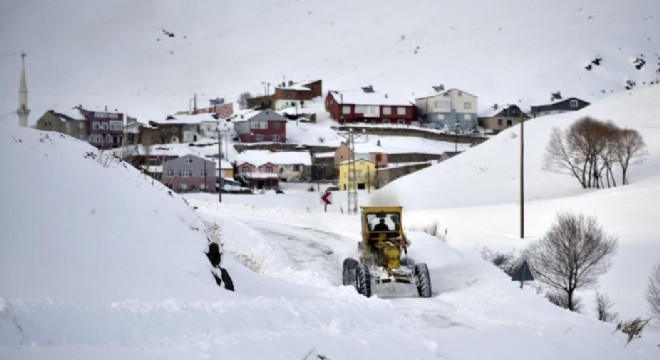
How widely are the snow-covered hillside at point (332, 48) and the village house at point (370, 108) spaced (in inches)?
625

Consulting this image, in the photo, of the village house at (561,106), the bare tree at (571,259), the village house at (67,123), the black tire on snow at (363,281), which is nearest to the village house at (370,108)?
the village house at (561,106)

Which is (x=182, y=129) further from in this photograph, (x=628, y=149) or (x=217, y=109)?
(x=628, y=149)

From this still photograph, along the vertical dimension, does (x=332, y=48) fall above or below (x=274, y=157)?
above

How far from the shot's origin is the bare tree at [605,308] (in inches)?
987

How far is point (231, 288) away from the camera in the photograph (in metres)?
11.6

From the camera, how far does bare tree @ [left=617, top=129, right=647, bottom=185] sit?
2177 inches

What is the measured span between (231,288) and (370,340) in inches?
105

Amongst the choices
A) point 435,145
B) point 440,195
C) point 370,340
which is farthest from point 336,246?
point 435,145

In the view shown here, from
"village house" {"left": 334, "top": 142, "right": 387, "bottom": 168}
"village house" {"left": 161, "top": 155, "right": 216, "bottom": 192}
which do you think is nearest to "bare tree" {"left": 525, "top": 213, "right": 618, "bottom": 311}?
"village house" {"left": 161, "top": 155, "right": 216, "bottom": 192}

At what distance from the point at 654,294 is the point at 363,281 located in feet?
46.9

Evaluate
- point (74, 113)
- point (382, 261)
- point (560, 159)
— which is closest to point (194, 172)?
point (74, 113)

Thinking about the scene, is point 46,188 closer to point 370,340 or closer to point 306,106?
point 370,340

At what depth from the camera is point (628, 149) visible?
55.7 m

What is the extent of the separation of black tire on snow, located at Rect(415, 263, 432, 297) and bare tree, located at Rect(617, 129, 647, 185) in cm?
4182
